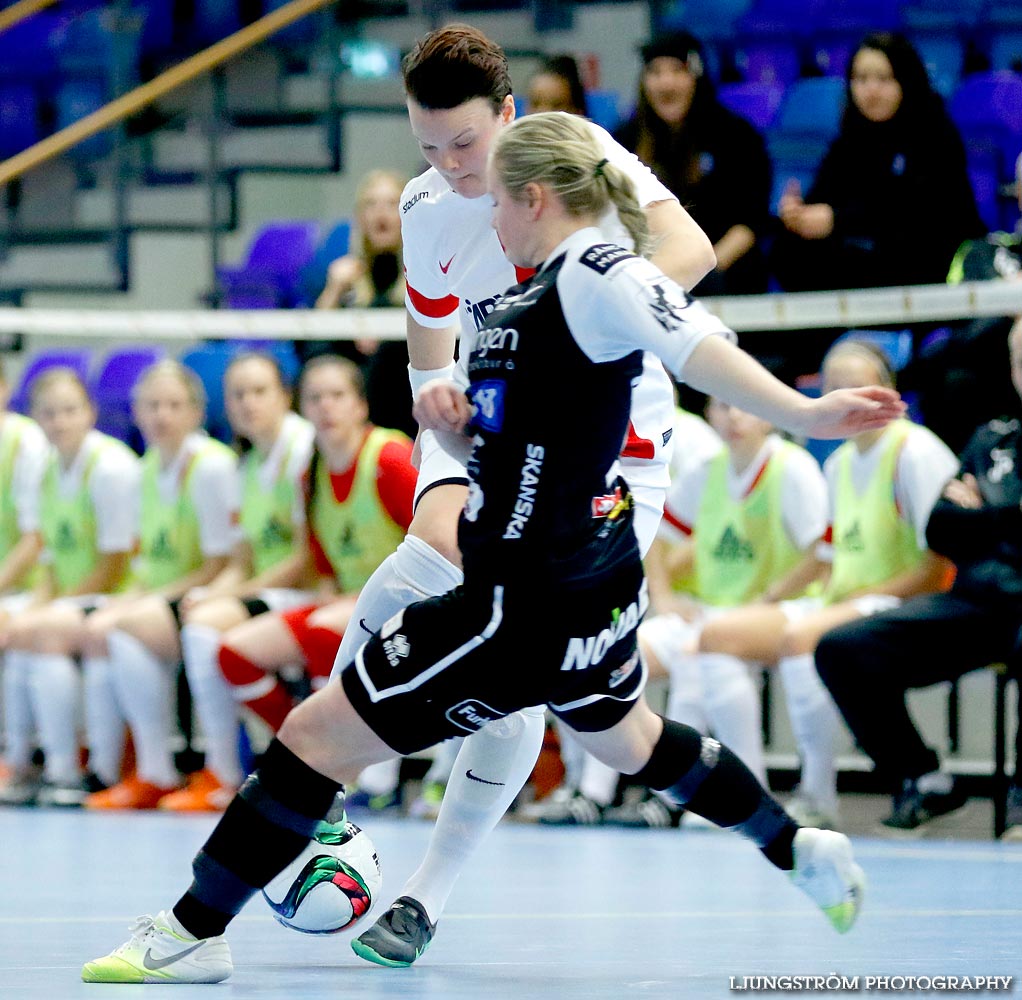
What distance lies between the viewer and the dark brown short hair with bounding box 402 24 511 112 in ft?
11.1

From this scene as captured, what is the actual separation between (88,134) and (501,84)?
777 centimetres

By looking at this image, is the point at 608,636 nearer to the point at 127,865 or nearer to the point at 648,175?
the point at 648,175

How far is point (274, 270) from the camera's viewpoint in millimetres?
9844

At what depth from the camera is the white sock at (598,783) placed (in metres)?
6.78

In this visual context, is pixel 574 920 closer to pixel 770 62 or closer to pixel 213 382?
pixel 213 382

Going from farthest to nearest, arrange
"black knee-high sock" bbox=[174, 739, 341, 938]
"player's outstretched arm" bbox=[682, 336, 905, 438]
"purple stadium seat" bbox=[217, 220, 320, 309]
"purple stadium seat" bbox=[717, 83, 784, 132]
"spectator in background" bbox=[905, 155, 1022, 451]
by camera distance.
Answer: "purple stadium seat" bbox=[217, 220, 320, 309] → "purple stadium seat" bbox=[717, 83, 784, 132] → "spectator in background" bbox=[905, 155, 1022, 451] → "black knee-high sock" bbox=[174, 739, 341, 938] → "player's outstretched arm" bbox=[682, 336, 905, 438]

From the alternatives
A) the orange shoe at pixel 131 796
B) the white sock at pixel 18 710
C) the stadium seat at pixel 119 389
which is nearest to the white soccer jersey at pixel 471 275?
the orange shoe at pixel 131 796

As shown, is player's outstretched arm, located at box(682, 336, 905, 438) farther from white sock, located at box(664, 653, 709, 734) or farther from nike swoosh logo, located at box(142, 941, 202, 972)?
white sock, located at box(664, 653, 709, 734)

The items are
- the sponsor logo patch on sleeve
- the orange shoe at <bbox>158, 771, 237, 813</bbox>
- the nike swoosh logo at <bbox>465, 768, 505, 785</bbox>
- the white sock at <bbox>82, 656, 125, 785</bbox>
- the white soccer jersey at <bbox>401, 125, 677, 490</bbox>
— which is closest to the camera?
the sponsor logo patch on sleeve

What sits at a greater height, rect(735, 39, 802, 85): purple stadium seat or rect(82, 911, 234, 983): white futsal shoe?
rect(735, 39, 802, 85): purple stadium seat

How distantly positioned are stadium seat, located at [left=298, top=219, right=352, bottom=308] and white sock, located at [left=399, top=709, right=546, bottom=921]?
5.87m

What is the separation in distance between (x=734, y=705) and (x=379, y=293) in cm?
262

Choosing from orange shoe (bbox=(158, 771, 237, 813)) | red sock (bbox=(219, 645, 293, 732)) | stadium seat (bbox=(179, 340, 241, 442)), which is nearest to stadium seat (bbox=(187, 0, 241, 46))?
stadium seat (bbox=(179, 340, 241, 442))

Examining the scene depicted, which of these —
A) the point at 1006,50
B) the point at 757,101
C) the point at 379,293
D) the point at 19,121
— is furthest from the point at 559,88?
the point at 19,121
